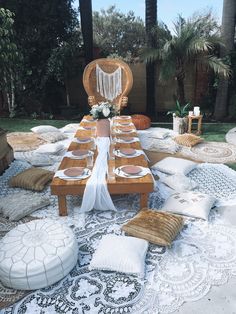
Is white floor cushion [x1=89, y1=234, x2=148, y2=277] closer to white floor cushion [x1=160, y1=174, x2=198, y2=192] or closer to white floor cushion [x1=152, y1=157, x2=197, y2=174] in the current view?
white floor cushion [x1=160, y1=174, x2=198, y2=192]

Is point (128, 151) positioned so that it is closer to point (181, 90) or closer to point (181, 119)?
point (181, 119)

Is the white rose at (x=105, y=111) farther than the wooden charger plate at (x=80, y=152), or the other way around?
the white rose at (x=105, y=111)

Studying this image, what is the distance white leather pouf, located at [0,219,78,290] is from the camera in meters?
2.26

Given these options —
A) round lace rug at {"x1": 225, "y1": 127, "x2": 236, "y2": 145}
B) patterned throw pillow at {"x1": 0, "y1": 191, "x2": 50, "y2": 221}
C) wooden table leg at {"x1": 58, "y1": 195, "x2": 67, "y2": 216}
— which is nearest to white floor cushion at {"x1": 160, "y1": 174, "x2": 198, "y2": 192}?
wooden table leg at {"x1": 58, "y1": 195, "x2": 67, "y2": 216}

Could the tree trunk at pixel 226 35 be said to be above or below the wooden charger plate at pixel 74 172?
above

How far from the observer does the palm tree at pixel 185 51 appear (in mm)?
6649

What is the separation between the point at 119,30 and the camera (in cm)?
1470

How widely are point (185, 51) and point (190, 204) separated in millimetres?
4613

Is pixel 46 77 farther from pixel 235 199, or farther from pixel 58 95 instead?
pixel 235 199

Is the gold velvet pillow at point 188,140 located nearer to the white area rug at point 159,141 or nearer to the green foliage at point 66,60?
the white area rug at point 159,141

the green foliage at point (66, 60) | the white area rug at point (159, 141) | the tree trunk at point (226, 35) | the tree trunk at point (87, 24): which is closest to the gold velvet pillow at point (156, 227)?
the white area rug at point (159, 141)

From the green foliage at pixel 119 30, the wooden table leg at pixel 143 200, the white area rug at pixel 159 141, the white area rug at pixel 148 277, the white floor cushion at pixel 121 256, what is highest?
the green foliage at pixel 119 30

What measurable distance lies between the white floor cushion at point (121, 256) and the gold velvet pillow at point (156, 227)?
0.14m

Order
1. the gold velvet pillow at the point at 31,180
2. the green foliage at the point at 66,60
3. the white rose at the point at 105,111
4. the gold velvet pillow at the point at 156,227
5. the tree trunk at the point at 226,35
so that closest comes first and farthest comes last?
the gold velvet pillow at the point at 156,227, the gold velvet pillow at the point at 31,180, the white rose at the point at 105,111, the tree trunk at the point at 226,35, the green foliage at the point at 66,60
